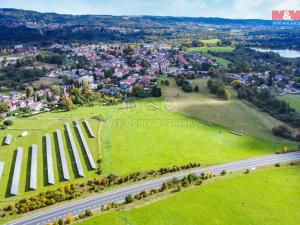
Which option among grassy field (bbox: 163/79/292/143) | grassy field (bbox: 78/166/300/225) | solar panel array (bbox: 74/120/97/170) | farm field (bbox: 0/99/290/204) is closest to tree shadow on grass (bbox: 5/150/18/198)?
farm field (bbox: 0/99/290/204)

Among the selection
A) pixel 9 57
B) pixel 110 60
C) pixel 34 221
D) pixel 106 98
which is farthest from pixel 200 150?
pixel 9 57

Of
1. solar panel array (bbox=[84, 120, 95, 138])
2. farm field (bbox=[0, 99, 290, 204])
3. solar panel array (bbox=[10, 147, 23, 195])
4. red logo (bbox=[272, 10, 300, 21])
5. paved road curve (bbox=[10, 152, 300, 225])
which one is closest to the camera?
paved road curve (bbox=[10, 152, 300, 225])

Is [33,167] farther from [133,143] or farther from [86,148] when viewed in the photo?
[133,143]

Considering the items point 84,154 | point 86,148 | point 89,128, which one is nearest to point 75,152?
point 84,154

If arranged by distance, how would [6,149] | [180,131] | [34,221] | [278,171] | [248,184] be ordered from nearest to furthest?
[34,221], [248,184], [278,171], [6,149], [180,131]

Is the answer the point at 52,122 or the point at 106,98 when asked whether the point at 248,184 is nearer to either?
the point at 52,122

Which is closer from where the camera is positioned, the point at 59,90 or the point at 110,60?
the point at 59,90

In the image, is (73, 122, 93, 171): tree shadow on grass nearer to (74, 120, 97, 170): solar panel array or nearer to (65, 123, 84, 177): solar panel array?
(74, 120, 97, 170): solar panel array

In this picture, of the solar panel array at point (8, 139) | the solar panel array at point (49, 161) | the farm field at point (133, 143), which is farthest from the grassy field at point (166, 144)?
the solar panel array at point (8, 139)
